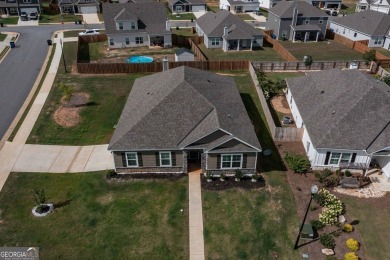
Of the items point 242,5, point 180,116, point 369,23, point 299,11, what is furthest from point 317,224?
point 242,5

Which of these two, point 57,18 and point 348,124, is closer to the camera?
point 348,124

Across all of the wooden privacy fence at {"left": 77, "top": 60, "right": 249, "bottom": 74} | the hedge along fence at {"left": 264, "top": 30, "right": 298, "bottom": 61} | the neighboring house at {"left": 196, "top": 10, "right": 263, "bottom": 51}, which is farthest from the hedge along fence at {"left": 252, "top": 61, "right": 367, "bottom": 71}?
the neighboring house at {"left": 196, "top": 10, "right": 263, "bottom": 51}

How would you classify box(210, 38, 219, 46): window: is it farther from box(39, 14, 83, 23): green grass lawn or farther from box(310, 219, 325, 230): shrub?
box(310, 219, 325, 230): shrub

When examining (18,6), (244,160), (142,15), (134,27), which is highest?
(142,15)

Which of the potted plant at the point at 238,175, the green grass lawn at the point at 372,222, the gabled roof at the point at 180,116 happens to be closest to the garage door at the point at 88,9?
the gabled roof at the point at 180,116

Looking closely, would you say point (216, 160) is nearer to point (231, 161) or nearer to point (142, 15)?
point (231, 161)

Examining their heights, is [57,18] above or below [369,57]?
above
